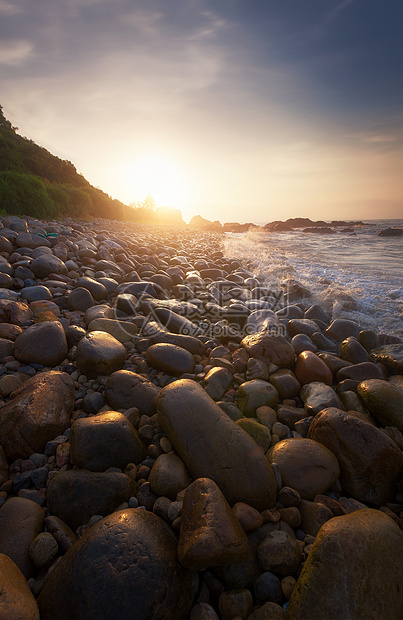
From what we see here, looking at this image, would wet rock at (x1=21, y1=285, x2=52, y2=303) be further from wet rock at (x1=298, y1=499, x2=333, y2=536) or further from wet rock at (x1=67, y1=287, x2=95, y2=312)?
wet rock at (x1=298, y1=499, x2=333, y2=536)

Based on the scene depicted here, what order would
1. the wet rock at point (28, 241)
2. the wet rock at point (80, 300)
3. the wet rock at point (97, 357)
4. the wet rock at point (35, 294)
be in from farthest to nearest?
the wet rock at point (28, 241) → the wet rock at point (80, 300) → the wet rock at point (35, 294) → the wet rock at point (97, 357)

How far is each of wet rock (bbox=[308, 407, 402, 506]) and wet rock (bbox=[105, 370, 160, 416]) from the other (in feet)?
4.41

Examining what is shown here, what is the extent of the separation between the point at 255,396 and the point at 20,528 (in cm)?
171

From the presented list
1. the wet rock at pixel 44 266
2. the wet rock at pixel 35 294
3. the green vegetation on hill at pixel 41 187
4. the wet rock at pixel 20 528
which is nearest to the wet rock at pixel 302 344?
the wet rock at pixel 20 528

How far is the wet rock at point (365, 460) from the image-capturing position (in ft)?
5.59

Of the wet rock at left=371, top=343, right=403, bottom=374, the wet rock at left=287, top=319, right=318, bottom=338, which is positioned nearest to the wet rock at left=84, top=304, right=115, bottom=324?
the wet rock at left=287, top=319, right=318, bottom=338

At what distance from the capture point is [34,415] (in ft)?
5.87

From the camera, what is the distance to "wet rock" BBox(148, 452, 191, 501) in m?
1.54

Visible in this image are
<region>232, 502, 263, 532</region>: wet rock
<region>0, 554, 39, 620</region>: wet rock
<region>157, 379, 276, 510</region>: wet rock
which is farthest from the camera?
<region>157, 379, 276, 510</region>: wet rock

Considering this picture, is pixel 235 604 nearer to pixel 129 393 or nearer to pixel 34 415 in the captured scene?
pixel 129 393

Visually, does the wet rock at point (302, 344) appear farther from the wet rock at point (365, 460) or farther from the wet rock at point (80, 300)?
the wet rock at point (80, 300)

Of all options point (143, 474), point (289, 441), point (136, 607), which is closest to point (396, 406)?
point (289, 441)

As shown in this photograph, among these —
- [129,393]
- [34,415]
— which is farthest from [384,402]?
[34,415]

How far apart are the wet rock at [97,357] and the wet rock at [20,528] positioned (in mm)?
1072
